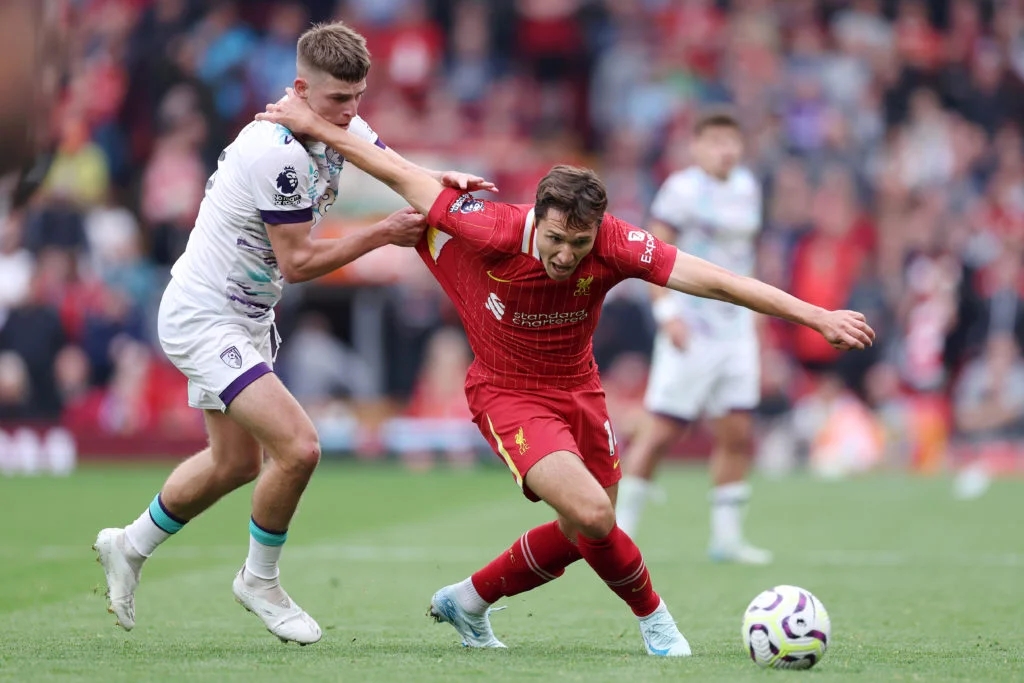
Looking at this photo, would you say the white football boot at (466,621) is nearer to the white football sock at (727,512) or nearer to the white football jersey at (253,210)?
the white football jersey at (253,210)

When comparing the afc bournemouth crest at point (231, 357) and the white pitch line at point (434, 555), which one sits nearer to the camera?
the afc bournemouth crest at point (231, 357)

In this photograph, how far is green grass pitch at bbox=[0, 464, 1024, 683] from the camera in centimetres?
558

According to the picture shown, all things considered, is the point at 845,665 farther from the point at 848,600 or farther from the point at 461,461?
the point at 461,461

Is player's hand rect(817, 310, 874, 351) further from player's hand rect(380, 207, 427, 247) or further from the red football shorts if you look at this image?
player's hand rect(380, 207, 427, 247)

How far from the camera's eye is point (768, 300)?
5.79 m

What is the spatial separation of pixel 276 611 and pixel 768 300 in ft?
7.77

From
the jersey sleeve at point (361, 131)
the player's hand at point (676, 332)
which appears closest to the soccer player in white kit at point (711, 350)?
the player's hand at point (676, 332)

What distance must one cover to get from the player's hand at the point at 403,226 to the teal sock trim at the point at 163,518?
156 cm

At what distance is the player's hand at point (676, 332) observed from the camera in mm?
9516

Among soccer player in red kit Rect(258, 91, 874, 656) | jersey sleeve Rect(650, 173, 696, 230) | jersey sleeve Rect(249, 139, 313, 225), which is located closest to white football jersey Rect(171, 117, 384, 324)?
jersey sleeve Rect(249, 139, 313, 225)

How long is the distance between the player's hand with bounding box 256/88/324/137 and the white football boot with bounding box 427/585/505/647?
6.48 ft

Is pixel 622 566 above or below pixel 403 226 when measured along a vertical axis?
below

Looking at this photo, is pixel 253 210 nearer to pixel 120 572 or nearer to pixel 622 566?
pixel 120 572

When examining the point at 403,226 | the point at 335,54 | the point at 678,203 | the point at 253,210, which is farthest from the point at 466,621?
the point at 678,203
